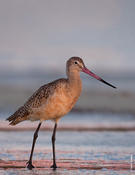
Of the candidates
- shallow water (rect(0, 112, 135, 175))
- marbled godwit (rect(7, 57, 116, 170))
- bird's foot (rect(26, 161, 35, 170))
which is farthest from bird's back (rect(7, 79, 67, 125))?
bird's foot (rect(26, 161, 35, 170))

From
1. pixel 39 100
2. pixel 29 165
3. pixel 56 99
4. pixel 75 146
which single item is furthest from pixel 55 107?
pixel 75 146

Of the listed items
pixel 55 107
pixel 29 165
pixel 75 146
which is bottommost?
pixel 29 165

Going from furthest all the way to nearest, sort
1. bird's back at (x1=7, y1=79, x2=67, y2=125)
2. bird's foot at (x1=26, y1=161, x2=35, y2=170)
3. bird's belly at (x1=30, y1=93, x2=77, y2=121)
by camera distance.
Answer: bird's back at (x1=7, y1=79, x2=67, y2=125)
bird's belly at (x1=30, y1=93, x2=77, y2=121)
bird's foot at (x1=26, y1=161, x2=35, y2=170)

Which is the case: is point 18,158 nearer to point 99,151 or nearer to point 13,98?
point 99,151

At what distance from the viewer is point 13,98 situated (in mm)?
19938

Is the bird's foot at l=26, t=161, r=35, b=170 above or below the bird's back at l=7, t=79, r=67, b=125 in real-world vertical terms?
below

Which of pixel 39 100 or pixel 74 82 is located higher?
pixel 74 82

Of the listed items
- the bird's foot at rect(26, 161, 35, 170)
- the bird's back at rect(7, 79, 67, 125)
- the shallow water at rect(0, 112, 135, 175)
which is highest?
the bird's back at rect(7, 79, 67, 125)

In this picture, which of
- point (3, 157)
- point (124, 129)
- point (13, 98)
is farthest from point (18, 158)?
point (13, 98)

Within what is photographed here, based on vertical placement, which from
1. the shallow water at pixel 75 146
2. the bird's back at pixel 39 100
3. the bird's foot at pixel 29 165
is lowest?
the bird's foot at pixel 29 165

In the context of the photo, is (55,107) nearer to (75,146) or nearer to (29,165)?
(29,165)

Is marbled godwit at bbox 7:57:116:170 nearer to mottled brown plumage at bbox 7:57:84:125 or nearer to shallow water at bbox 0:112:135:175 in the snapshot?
mottled brown plumage at bbox 7:57:84:125

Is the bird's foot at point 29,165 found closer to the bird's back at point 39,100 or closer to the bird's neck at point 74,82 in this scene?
the bird's back at point 39,100

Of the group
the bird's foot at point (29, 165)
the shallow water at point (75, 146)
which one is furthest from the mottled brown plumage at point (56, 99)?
the bird's foot at point (29, 165)
